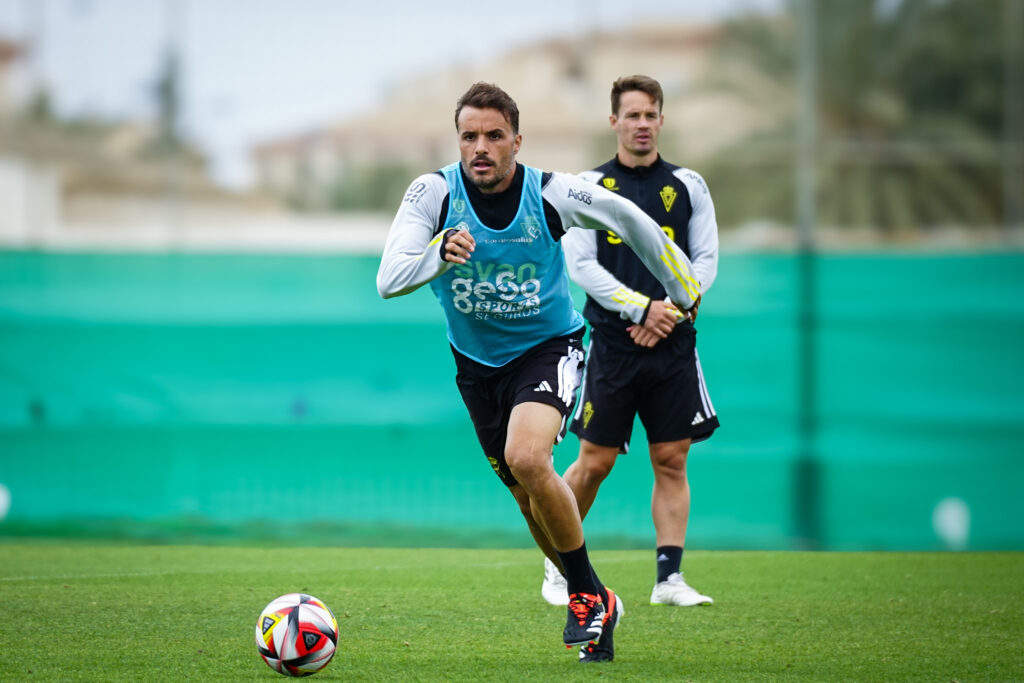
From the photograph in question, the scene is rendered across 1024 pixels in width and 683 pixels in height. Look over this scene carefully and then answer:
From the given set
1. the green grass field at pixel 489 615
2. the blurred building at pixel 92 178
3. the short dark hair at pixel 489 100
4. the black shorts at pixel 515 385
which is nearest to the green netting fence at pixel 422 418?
the green grass field at pixel 489 615

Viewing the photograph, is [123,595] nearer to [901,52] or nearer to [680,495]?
[680,495]

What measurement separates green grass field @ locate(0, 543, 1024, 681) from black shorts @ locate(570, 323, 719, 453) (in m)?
0.87

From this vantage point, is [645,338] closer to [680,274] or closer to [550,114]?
[680,274]

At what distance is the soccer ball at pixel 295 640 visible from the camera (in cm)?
453

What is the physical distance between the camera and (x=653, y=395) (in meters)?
6.73

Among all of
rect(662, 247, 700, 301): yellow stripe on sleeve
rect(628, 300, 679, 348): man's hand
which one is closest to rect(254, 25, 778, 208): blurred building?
rect(628, 300, 679, 348): man's hand

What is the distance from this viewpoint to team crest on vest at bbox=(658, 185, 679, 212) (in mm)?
6770

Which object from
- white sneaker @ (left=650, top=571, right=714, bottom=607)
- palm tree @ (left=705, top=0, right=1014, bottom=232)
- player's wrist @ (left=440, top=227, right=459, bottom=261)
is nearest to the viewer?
player's wrist @ (left=440, top=227, right=459, bottom=261)

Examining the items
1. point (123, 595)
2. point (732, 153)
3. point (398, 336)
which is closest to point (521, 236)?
point (123, 595)

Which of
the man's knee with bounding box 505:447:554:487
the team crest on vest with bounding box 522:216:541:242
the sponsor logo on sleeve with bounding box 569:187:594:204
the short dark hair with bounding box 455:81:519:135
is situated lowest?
the man's knee with bounding box 505:447:554:487

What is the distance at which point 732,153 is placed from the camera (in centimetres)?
1630

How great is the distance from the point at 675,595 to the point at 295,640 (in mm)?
2470

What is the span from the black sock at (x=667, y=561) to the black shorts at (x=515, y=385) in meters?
1.36

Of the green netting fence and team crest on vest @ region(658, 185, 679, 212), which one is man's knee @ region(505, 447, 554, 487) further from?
the green netting fence
